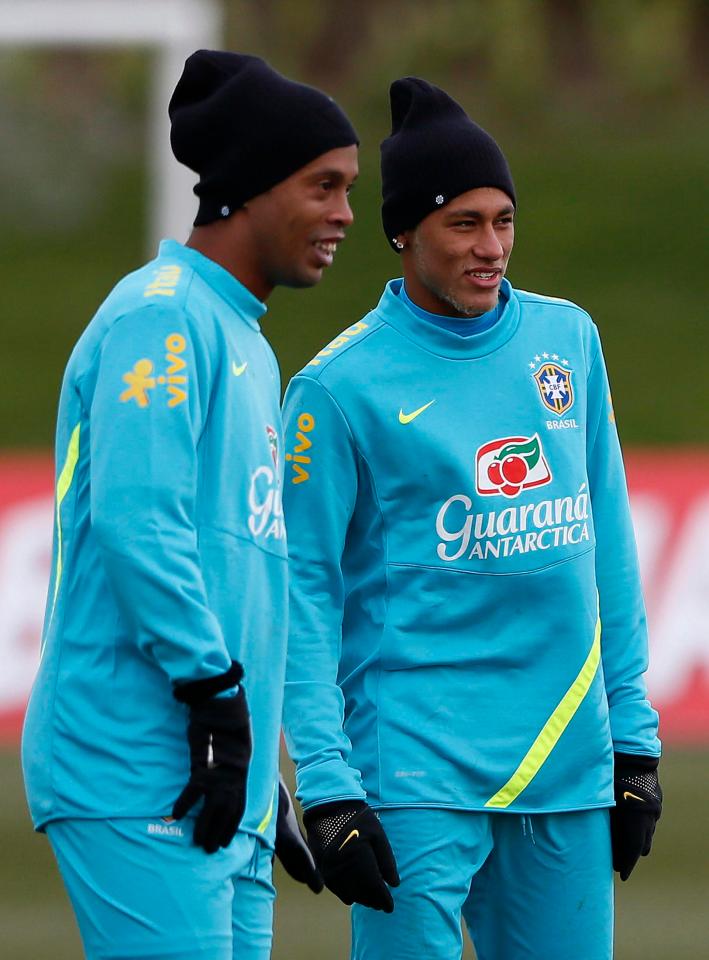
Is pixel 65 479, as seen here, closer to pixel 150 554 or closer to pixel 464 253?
pixel 150 554

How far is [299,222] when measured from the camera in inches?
127

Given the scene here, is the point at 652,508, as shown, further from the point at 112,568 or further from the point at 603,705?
the point at 112,568

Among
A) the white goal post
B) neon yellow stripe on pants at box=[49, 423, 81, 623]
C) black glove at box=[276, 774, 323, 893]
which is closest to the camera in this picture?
neon yellow stripe on pants at box=[49, 423, 81, 623]

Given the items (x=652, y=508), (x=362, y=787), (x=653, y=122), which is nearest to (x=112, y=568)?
(x=362, y=787)

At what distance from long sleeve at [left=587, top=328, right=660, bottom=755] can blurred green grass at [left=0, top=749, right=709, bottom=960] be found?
7.71 ft

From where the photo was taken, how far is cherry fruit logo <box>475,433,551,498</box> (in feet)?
12.3

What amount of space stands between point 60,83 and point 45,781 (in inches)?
938

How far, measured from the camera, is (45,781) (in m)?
3.00

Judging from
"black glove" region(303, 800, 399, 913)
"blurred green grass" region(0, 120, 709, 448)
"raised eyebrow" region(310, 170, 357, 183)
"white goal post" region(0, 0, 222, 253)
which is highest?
"blurred green grass" region(0, 120, 709, 448)

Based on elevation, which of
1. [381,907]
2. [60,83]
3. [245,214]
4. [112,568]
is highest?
[60,83]

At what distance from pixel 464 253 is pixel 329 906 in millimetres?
3612

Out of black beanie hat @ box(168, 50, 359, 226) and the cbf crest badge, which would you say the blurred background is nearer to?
the cbf crest badge

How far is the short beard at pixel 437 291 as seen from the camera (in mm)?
3850

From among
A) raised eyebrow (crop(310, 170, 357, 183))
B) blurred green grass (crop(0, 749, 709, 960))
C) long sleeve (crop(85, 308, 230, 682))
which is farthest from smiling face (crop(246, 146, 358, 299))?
blurred green grass (crop(0, 749, 709, 960))
